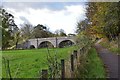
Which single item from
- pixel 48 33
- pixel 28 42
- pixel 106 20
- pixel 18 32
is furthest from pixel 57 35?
pixel 106 20

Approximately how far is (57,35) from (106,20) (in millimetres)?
46788

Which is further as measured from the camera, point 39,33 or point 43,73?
point 39,33

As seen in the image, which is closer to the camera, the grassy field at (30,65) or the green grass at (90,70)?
the grassy field at (30,65)

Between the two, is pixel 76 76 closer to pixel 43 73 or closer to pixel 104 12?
pixel 43 73

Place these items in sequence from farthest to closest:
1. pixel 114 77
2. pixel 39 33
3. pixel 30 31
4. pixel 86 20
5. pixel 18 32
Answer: pixel 39 33 → pixel 30 31 → pixel 18 32 → pixel 86 20 → pixel 114 77

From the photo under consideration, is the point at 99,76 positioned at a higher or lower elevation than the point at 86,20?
lower

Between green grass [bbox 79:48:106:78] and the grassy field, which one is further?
green grass [bbox 79:48:106:78]

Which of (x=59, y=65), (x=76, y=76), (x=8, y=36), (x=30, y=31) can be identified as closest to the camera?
(x=59, y=65)

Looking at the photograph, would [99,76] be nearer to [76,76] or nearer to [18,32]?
[76,76]

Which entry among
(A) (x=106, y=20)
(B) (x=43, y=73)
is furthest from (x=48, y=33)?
(B) (x=43, y=73)

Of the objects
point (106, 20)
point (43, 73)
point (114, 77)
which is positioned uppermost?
point (106, 20)

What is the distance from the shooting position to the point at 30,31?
7138 centimetres

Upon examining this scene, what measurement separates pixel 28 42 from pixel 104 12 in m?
47.8

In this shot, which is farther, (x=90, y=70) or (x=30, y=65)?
(x=30, y=65)
